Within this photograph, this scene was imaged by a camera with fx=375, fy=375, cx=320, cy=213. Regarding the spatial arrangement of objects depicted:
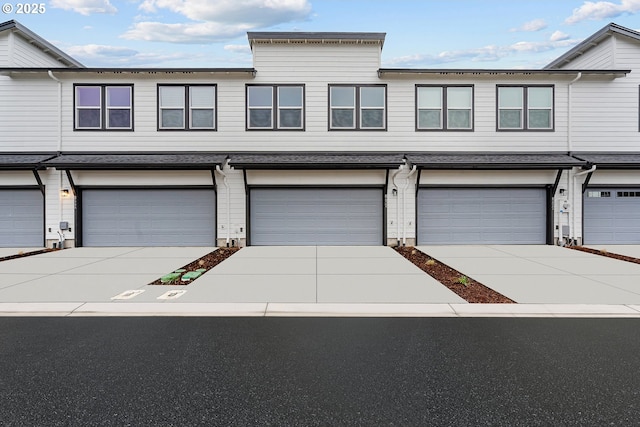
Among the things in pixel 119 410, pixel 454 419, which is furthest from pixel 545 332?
pixel 119 410

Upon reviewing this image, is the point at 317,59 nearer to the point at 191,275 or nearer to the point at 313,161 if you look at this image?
the point at 313,161

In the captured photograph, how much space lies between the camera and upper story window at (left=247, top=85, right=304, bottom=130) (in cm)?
1490

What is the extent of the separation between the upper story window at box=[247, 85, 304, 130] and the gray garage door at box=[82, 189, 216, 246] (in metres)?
3.48

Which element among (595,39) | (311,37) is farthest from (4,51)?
(595,39)

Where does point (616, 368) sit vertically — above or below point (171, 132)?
below

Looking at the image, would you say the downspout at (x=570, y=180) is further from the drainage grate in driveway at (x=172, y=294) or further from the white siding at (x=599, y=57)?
the drainage grate in driveway at (x=172, y=294)

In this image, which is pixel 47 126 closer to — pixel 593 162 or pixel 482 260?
pixel 482 260

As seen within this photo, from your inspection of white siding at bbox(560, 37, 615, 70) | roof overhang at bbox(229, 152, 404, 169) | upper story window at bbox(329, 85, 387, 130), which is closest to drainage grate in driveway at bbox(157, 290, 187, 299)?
roof overhang at bbox(229, 152, 404, 169)

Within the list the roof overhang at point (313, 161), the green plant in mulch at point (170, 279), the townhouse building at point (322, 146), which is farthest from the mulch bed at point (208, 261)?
the roof overhang at point (313, 161)

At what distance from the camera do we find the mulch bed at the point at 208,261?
8.54 m

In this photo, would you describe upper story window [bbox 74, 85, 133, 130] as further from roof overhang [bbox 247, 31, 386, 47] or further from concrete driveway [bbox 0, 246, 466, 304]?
roof overhang [bbox 247, 31, 386, 47]

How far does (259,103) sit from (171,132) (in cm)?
364

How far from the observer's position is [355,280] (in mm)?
8719

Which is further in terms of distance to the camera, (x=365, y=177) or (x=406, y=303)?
(x=365, y=177)
